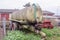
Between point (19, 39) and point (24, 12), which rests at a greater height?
point (24, 12)

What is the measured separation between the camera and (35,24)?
321 inches

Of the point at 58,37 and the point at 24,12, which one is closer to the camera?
the point at 24,12

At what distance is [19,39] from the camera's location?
6.84m

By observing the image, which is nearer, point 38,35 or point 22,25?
point 38,35

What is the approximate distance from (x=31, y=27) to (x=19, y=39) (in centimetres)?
176

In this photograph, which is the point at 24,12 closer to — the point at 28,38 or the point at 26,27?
the point at 26,27

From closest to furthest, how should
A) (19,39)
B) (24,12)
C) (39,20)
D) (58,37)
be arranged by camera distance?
(19,39)
(39,20)
(24,12)
(58,37)

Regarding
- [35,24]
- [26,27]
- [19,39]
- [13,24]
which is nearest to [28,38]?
[19,39]

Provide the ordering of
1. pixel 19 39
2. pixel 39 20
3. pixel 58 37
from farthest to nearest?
pixel 58 37 → pixel 39 20 → pixel 19 39

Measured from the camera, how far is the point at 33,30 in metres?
8.50

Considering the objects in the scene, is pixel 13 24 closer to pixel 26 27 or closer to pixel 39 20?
pixel 26 27

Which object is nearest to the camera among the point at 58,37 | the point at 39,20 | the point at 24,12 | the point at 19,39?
the point at 19,39

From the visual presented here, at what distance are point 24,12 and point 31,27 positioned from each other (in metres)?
0.67

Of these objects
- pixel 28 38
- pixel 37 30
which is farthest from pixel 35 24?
pixel 28 38
